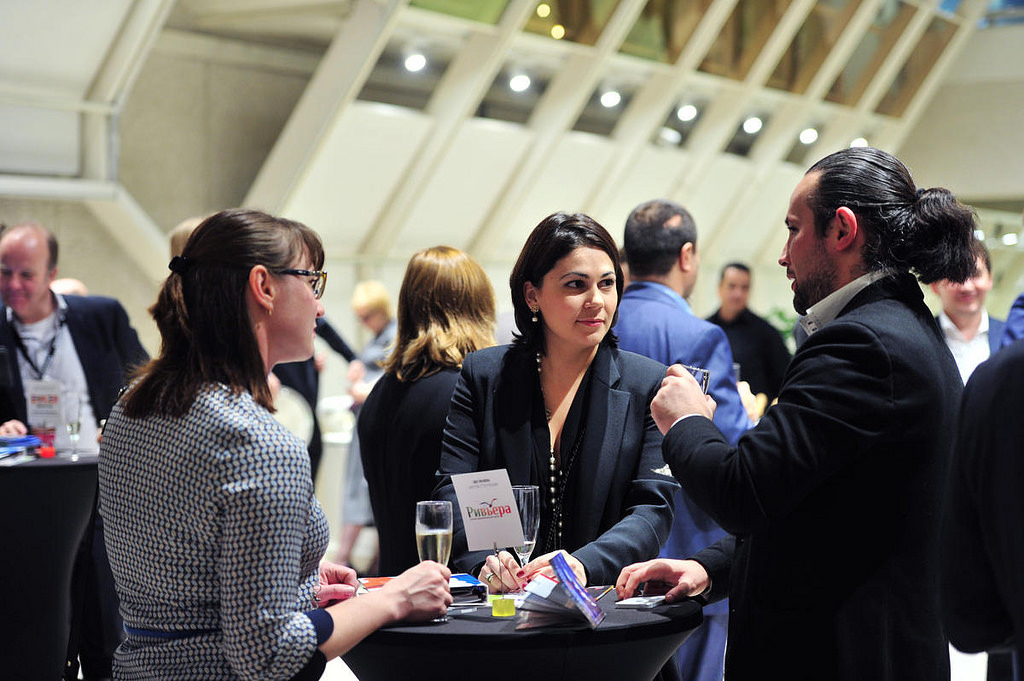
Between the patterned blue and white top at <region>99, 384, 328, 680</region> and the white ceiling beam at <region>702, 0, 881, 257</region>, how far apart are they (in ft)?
27.1

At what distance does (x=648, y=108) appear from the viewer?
27.5 ft

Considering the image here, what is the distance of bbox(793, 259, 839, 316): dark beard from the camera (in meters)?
2.04

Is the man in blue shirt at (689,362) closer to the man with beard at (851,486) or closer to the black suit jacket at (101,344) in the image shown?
the man with beard at (851,486)

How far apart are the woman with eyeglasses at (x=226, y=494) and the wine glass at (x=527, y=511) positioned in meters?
0.22

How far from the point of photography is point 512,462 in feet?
8.40

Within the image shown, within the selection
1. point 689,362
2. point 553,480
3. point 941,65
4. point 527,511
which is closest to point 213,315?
point 527,511

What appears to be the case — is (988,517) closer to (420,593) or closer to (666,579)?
(666,579)

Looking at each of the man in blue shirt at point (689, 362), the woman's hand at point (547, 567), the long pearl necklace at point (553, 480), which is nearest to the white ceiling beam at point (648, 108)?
the man in blue shirt at point (689, 362)

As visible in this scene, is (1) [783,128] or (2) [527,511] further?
(1) [783,128]

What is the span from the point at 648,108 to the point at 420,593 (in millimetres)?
6872

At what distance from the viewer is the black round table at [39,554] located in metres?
3.59

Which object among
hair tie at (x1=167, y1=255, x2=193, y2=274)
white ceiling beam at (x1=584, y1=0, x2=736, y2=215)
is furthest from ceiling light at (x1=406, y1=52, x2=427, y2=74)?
hair tie at (x1=167, y1=255, x2=193, y2=274)

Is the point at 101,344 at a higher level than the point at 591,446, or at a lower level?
higher

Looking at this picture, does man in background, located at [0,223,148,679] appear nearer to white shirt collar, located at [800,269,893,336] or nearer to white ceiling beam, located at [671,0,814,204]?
white shirt collar, located at [800,269,893,336]
